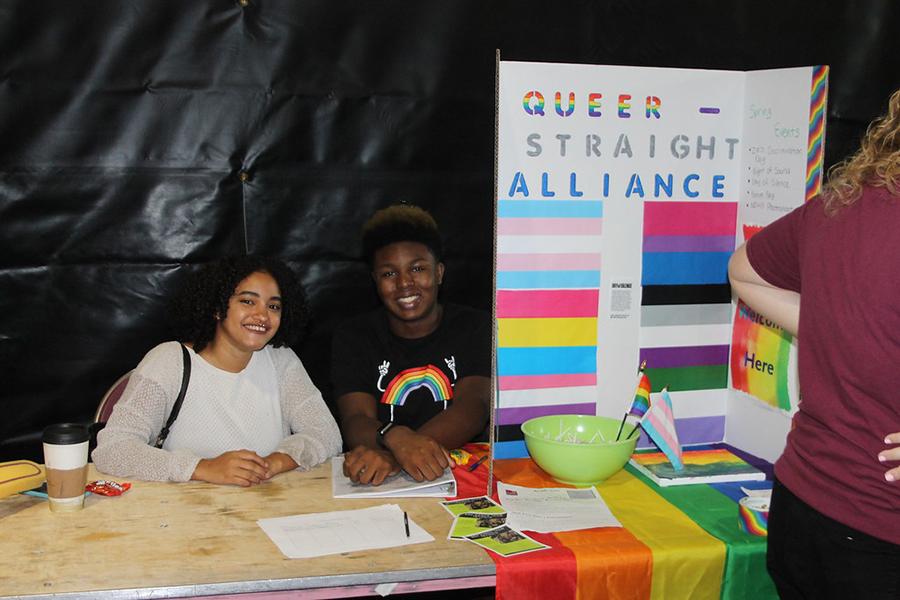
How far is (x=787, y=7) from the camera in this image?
327cm

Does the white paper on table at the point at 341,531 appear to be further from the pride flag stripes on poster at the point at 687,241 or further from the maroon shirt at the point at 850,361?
the pride flag stripes on poster at the point at 687,241

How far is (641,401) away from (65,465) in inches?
51.4

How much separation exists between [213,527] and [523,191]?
107 centimetres

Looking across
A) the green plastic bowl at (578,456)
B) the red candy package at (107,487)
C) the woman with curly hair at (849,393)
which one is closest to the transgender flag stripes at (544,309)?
the green plastic bowl at (578,456)

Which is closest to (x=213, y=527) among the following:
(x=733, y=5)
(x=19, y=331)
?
(x=19, y=331)

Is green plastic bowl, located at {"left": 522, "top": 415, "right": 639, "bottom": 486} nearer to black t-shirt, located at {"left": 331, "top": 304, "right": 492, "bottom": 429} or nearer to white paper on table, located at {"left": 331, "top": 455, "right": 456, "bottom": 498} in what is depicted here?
white paper on table, located at {"left": 331, "top": 455, "right": 456, "bottom": 498}

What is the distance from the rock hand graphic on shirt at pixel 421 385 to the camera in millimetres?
2580

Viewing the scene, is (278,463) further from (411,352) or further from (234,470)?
(411,352)

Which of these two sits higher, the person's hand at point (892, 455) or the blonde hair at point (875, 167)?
the blonde hair at point (875, 167)

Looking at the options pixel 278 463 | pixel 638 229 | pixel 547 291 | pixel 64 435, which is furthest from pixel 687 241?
pixel 64 435

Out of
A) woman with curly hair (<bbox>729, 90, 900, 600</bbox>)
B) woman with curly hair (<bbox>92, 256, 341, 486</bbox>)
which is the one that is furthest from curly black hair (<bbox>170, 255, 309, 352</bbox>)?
woman with curly hair (<bbox>729, 90, 900, 600</bbox>)

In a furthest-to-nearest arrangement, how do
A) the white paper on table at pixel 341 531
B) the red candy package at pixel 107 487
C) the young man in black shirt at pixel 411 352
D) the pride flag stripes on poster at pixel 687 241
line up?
the young man in black shirt at pixel 411 352 < the pride flag stripes on poster at pixel 687 241 < the red candy package at pixel 107 487 < the white paper on table at pixel 341 531

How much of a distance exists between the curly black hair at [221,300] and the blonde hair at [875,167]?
1503 mm

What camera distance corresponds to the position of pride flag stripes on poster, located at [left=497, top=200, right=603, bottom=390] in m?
2.26
